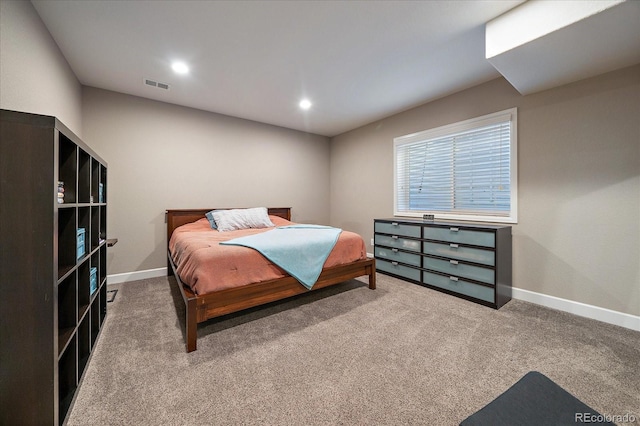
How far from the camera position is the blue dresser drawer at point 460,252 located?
2.57m

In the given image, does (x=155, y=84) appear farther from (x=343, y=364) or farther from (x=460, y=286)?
(x=460, y=286)

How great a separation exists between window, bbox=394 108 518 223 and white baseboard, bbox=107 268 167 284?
3.69 metres

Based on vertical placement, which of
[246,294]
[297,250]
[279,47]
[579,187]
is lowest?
[246,294]

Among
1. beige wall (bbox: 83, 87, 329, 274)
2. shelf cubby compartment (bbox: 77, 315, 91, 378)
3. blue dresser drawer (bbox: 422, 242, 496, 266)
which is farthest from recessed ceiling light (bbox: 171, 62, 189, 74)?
blue dresser drawer (bbox: 422, 242, 496, 266)

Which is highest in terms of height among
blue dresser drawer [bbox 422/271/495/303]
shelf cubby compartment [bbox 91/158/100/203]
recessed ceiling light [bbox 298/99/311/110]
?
recessed ceiling light [bbox 298/99/311/110]

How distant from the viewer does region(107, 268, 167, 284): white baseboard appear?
Result: 3227mm

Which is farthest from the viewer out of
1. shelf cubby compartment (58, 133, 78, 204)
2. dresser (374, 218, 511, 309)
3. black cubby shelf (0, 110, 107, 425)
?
dresser (374, 218, 511, 309)

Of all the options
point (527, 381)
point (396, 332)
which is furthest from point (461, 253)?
point (527, 381)

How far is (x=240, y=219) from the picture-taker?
141 inches

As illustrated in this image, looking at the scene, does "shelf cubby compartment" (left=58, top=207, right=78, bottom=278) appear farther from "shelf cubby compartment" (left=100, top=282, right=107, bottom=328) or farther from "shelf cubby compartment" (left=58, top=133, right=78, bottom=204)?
"shelf cubby compartment" (left=100, top=282, right=107, bottom=328)

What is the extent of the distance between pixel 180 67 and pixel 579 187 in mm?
4202

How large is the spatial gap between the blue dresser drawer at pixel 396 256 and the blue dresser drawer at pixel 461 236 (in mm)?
343

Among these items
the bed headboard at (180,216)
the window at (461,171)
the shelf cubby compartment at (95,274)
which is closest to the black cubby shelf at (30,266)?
the shelf cubby compartment at (95,274)

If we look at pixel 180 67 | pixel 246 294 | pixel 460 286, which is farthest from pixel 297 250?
pixel 180 67
